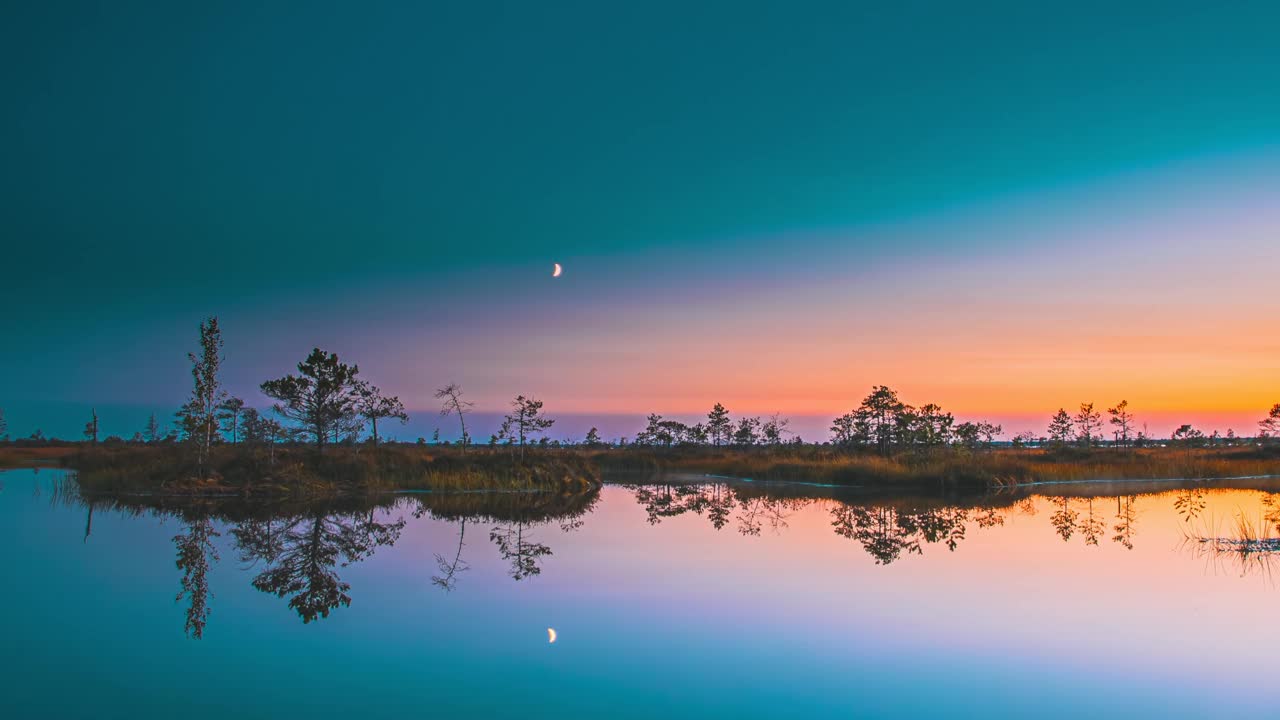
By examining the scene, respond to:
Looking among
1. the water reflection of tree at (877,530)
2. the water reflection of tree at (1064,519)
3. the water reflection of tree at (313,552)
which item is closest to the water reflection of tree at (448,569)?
the water reflection of tree at (313,552)

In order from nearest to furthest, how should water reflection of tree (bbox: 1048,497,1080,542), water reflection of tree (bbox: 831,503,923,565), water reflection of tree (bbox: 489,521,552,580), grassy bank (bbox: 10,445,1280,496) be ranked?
water reflection of tree (bbox: 489,521,552,580) < water reflection of tree (bbox: 831,503,923,565) < water reflection of tree (bbox: 1048,497,1080,542) < grassy bank (bbox: 10,445,1280,496)

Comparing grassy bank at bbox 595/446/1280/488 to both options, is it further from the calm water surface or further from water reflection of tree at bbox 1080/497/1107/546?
the calm water surface

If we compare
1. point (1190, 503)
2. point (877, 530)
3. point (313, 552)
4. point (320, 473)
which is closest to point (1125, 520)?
point (1190, 503)

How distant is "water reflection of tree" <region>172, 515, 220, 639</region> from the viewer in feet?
30.4

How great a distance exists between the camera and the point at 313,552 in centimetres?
1400

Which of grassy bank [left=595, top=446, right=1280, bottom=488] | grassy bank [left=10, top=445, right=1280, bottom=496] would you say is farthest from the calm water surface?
grassy bank [left=595, top=446, right=1280, bottom=488]

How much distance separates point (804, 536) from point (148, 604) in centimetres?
1250

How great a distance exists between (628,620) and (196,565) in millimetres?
7798

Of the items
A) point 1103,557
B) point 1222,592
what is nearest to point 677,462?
point 1103,557

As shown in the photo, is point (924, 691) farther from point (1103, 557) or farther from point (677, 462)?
point (677, 462)

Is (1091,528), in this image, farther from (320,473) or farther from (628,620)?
(320,473)

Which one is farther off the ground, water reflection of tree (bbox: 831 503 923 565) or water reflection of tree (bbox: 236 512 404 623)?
water reflection of tree (bbox: 236 512 404 623)

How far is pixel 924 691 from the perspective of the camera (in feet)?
22.8

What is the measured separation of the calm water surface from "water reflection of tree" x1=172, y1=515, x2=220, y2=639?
0.07 meters
